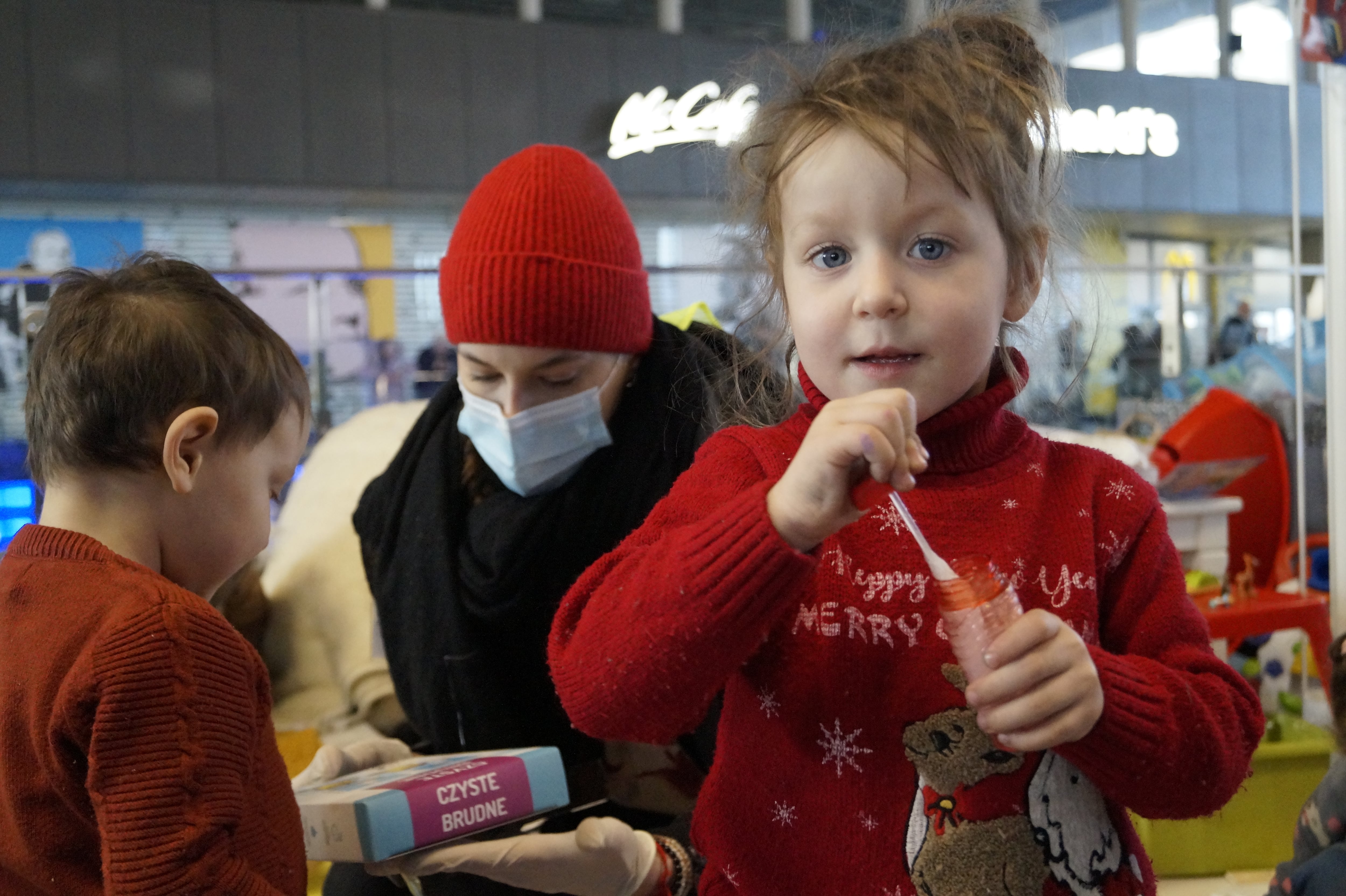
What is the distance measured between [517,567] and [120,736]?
2.37 feet

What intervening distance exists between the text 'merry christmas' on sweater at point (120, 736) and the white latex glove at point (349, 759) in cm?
30

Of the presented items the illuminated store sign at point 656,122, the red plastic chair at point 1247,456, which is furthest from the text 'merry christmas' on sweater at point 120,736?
the illuminated store sign at point 656,122

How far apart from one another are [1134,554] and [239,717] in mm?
675

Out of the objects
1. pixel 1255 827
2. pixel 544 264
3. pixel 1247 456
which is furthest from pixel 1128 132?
pixel 544 264

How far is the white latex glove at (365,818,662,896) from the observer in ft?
3.83

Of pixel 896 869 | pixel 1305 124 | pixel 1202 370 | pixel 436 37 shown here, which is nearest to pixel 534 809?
pixel 896 869

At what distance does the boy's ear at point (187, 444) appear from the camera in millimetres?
940

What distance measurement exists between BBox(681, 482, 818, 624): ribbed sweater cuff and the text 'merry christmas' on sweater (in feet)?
1.41

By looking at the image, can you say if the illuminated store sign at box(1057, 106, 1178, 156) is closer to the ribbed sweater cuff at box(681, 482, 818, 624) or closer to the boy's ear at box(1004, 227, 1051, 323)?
the boy's ear at box(1004, 227, 1051, 323)

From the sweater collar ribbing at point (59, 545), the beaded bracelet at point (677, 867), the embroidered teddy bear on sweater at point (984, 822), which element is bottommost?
the beaded bracelet at point (677, 867)

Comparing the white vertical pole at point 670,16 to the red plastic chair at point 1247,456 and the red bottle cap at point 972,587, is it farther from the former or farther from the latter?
the red bottle cap at point 972,587

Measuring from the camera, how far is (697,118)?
7148 mm

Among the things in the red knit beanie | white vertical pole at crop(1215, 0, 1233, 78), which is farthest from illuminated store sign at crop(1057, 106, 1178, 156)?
the red knit beanie

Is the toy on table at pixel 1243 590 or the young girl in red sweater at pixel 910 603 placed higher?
the young girl in red sweater at pixel 910 603
